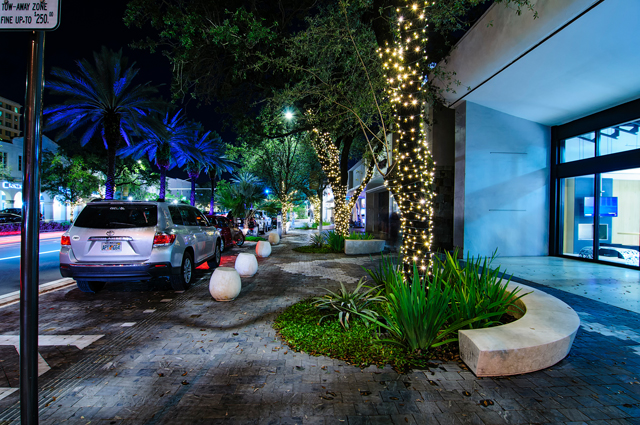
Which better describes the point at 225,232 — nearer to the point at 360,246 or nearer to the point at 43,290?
the point at 360,246

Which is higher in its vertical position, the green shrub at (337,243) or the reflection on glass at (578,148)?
the reflection on glass at (578,148)

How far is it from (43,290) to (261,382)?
20.9 feet

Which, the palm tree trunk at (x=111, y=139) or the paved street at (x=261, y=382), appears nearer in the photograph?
the paved street at (x=261, y=382)

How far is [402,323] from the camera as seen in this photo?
386 cm

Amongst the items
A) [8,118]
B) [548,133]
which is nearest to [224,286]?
[548,133]

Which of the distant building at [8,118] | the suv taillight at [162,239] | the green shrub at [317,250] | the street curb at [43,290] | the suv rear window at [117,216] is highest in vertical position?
the distant building at [8,118]

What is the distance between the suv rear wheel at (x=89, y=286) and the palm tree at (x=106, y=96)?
881 cm

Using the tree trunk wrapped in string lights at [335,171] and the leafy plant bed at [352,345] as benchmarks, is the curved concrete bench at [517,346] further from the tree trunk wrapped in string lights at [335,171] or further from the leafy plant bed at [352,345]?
the tree trunk wrapped in string lights at [335,171]

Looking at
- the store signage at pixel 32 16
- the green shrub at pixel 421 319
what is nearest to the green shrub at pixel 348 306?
the green shrub at pixel 421 319

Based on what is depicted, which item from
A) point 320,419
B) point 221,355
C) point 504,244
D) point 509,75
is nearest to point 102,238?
point 221,355

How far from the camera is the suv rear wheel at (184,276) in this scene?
664 centimetres

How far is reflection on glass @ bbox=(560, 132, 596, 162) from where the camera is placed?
1040 centimetres

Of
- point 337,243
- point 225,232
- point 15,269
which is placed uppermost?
point 225,232

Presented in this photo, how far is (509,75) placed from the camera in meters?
9.52
